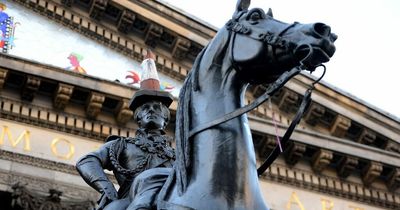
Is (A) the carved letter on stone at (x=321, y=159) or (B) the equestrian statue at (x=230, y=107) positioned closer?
(B) the equestrian statue at (x=230, y=107)

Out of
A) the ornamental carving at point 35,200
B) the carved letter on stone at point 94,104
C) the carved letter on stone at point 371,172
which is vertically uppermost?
the carved letter on stone at point 371,172

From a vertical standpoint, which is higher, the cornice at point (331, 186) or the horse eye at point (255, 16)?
the cornice at point (331, 186)

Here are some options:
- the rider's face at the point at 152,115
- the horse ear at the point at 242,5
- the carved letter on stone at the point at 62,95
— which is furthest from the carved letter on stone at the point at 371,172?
the horse ear at the point at 242,5

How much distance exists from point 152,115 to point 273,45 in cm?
171

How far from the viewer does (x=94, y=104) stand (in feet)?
66.1

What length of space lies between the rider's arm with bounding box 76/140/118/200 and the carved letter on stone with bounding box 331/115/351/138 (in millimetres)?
18740

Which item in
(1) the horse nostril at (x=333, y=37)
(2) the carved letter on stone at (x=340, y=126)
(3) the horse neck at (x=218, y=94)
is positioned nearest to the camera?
(1) the horse nostril at (x=333, y=37)

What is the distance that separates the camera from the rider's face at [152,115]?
7.50 m

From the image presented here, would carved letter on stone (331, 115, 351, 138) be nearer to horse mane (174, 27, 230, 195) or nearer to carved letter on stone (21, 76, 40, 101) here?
carved letter on stone (21, 76, 40, 101)

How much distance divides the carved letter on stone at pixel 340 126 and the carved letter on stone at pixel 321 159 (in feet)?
8.36

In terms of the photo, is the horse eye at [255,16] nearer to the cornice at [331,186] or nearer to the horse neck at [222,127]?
the horse neck at [222,127]

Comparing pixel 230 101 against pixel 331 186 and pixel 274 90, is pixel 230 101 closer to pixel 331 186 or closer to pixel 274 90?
pixel 274 90

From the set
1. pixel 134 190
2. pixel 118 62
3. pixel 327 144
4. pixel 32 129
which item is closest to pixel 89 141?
pixel 32 129

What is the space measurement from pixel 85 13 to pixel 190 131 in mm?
18715
